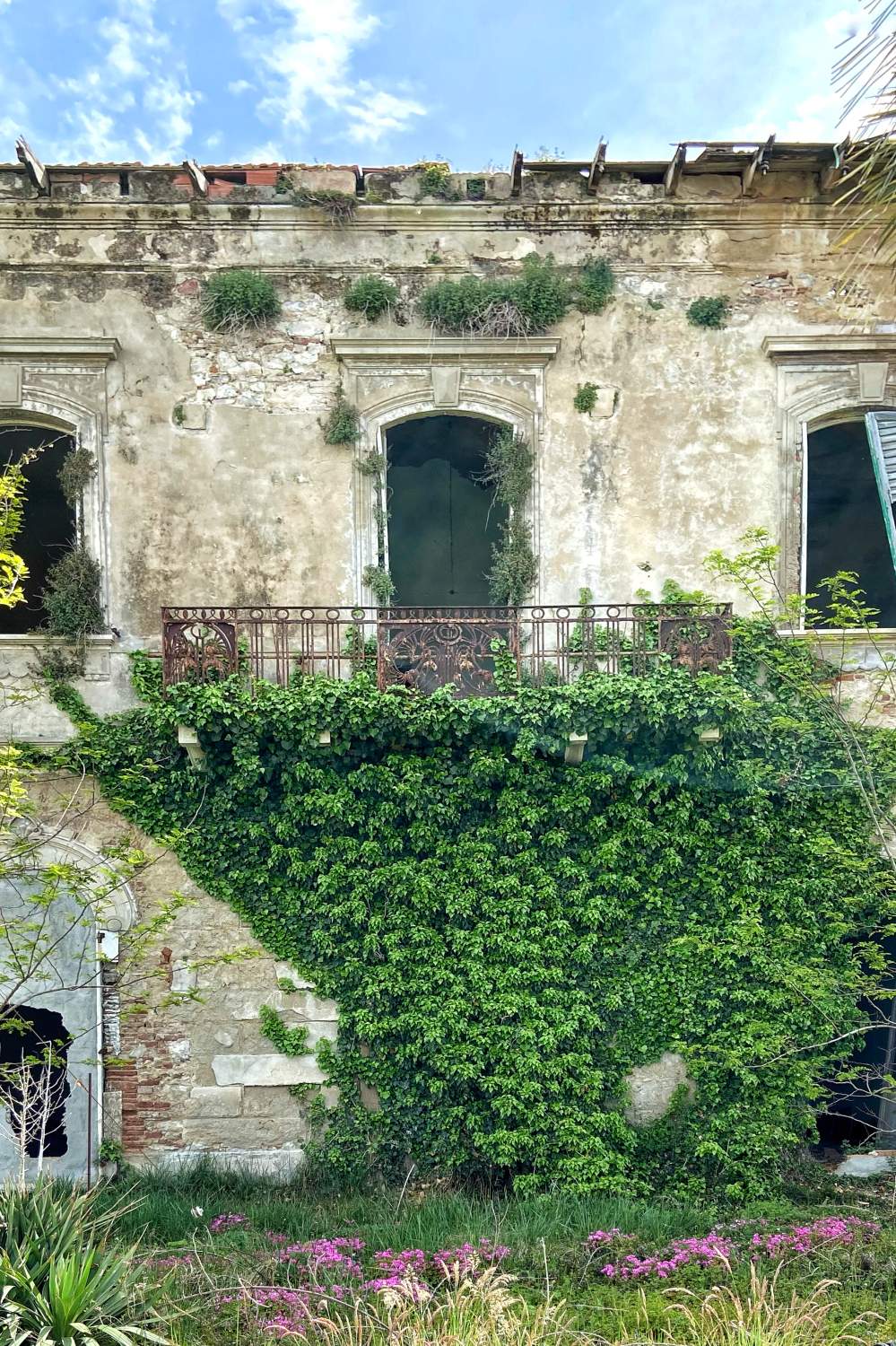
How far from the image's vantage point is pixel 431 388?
31.7ft

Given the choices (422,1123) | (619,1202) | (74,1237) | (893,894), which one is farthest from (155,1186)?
(893,894)

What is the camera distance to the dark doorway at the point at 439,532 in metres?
12.0

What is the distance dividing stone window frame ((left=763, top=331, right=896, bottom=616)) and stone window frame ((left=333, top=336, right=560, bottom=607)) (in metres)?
2.16

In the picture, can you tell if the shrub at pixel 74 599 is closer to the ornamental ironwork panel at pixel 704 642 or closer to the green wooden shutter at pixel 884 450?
the ornamental ironwork panel at pixel 704 642

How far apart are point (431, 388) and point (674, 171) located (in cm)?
294

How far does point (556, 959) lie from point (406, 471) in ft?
19.9

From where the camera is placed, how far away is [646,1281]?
650 centimetres

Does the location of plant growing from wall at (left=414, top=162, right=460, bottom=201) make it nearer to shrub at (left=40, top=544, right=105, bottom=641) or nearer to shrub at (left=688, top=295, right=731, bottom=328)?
shrub at (left=688, top=295, right=731, bottom=328)

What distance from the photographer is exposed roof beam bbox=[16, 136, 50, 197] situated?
361 inches

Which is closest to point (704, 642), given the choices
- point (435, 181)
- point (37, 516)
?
point (435, 181)

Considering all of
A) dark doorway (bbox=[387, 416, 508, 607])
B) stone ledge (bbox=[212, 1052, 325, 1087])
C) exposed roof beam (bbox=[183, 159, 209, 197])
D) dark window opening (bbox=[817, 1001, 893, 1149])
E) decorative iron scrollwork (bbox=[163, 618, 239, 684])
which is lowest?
dark window opening (bbox=[817, 1001, 893, 1149])

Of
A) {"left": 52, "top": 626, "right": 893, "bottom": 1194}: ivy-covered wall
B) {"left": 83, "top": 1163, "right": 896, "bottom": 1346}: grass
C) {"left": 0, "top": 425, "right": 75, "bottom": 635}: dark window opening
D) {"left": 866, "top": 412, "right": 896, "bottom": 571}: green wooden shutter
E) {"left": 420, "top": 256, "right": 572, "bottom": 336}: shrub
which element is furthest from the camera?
{"left": 0, "top": 425, "right": 75, "bottom": 635}: dark window opening

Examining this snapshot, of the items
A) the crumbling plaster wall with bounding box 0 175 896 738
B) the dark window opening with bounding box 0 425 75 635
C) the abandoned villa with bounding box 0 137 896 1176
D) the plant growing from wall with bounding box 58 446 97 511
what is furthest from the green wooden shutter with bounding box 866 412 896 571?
the dark window opening with bounding box 0 425 75 635

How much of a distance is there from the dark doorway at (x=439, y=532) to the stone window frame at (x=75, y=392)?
3229 millimetres
